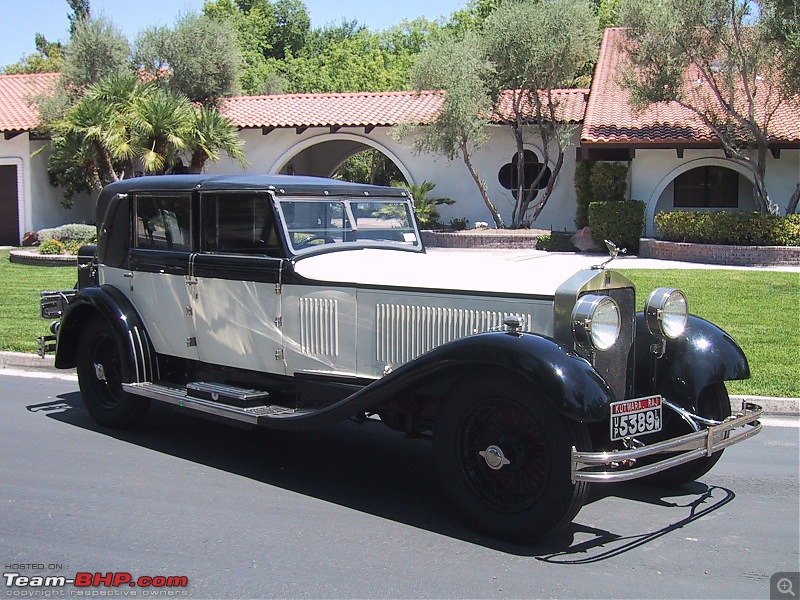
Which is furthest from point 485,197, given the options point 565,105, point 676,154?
point 676,154

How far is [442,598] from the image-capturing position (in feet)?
11.5

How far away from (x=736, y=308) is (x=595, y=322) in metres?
7.51

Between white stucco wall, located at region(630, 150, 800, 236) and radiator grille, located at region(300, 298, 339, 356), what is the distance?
16956 mm

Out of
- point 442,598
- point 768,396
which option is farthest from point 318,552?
point 768,396

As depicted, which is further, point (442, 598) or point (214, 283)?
point (214, 283)

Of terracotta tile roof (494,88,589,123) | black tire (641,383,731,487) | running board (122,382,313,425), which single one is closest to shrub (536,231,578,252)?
terracotta tile roof (494,88,589,123)

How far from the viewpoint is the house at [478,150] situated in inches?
787

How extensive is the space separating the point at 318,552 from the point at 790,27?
15.9 m

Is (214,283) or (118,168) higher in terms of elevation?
(118,168)

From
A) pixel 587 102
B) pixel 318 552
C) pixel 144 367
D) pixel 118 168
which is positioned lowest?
pixel 318 552

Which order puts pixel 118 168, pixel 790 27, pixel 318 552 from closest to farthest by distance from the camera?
pixel 318 552 → pixel 790 27 → pixel 118 168

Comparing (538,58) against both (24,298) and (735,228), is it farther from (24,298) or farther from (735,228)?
(24,298)

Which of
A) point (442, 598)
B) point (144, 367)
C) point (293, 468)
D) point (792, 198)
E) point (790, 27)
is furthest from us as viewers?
point (792, 198)

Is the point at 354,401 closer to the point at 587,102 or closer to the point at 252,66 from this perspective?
the point at 587,102
